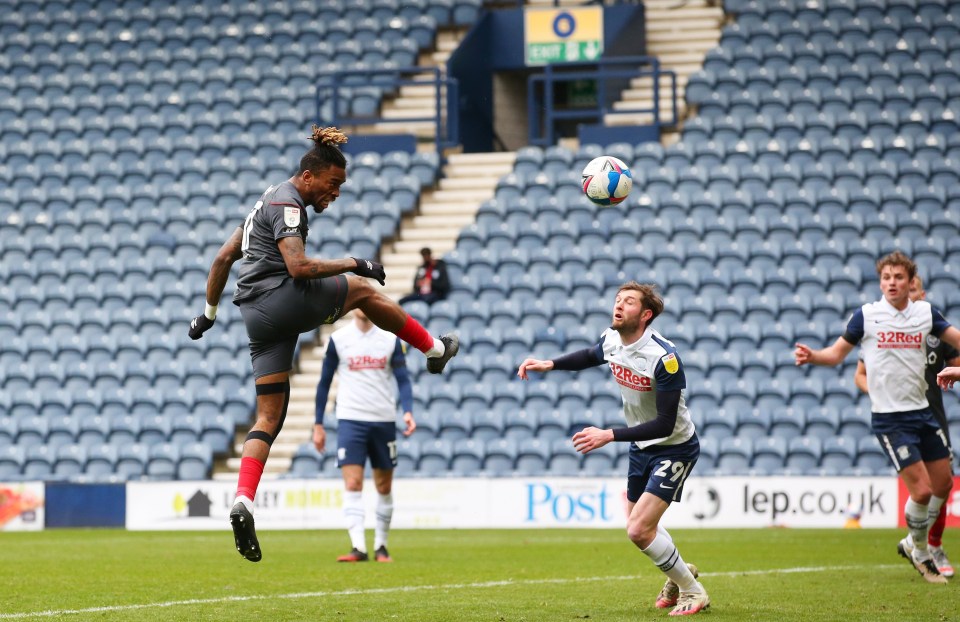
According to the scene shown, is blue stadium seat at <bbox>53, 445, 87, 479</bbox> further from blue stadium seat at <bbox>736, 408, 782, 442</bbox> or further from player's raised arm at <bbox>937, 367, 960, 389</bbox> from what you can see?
player's raised arm at <bbox>937, 367, 960, 389</bbox>

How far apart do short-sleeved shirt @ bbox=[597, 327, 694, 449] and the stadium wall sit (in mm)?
7306

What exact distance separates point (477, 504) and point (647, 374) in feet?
26.7

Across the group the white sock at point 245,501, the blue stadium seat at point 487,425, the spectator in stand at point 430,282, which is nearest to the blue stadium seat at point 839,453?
the blue stadium seat at point 487,425

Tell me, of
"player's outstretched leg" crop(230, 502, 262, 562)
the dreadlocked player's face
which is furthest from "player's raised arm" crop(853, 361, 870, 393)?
"player's outstretched leg" crop(230, 502, 262, 562)

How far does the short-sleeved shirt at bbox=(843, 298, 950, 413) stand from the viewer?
8.96 metres

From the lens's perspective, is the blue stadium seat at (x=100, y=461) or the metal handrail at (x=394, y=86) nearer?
the blue stadium seat at (x=100, y=461)

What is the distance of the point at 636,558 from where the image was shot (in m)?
11.1

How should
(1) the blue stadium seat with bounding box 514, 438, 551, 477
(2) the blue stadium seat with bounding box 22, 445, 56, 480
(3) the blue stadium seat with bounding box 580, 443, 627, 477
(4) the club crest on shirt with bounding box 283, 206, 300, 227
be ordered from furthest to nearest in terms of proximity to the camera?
(2) the blue stadium seat with bounding box 22, 445, 56, 480 < (1) the blue stadium seat with bounding box 514, 438, 551, 477 < (3) the blue stadium seat with bounding box 580, 443, 627, 477 < (4) the club crest on shirt with bounding box 283, 206, 300, 227

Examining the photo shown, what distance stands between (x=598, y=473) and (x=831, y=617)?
28.3ft

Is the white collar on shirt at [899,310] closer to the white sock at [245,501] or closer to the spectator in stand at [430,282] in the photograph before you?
the white sock at [245,501]

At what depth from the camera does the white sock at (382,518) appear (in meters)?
11.0

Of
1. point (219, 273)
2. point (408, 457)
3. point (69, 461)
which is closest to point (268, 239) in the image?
point (219, 273)

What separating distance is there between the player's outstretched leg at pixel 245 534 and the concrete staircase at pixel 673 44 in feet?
52.3

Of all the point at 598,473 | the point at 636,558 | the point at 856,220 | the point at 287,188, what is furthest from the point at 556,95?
the point at 287,188
